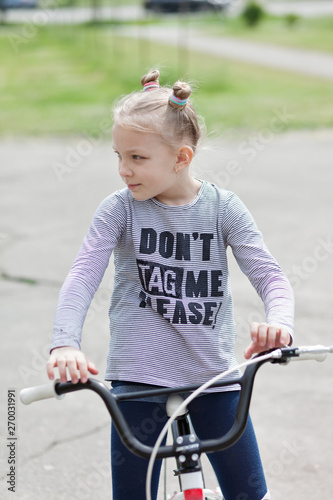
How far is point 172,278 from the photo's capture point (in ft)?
6.92

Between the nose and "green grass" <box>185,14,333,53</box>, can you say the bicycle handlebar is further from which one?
"green grass" <box>185,14,333,53</box>

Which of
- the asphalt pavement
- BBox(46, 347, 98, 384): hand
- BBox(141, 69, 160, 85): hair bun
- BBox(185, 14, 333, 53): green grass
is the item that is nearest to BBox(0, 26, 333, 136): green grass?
the asphalt pavement

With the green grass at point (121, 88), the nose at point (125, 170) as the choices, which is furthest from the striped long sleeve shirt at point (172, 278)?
the green grass at point (121, 88)

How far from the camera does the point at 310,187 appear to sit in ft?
25.7

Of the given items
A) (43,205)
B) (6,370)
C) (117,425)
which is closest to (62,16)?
(43,205)

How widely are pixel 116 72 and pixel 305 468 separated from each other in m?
15.5

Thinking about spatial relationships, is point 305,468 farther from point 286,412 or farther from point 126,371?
point 126,371

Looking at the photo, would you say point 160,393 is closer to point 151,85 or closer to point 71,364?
point 71,364

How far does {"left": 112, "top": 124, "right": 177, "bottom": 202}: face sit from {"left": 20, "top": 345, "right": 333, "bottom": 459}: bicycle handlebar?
1.91 feet

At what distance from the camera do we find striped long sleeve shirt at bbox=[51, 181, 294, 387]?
2.09 meters

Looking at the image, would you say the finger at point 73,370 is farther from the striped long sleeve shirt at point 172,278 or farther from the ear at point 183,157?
the ear at point 183,157

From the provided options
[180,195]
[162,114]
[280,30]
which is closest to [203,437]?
[180,195]

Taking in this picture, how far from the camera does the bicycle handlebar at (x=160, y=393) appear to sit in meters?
1.67

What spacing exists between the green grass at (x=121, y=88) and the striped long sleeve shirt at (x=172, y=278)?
4331 mm
